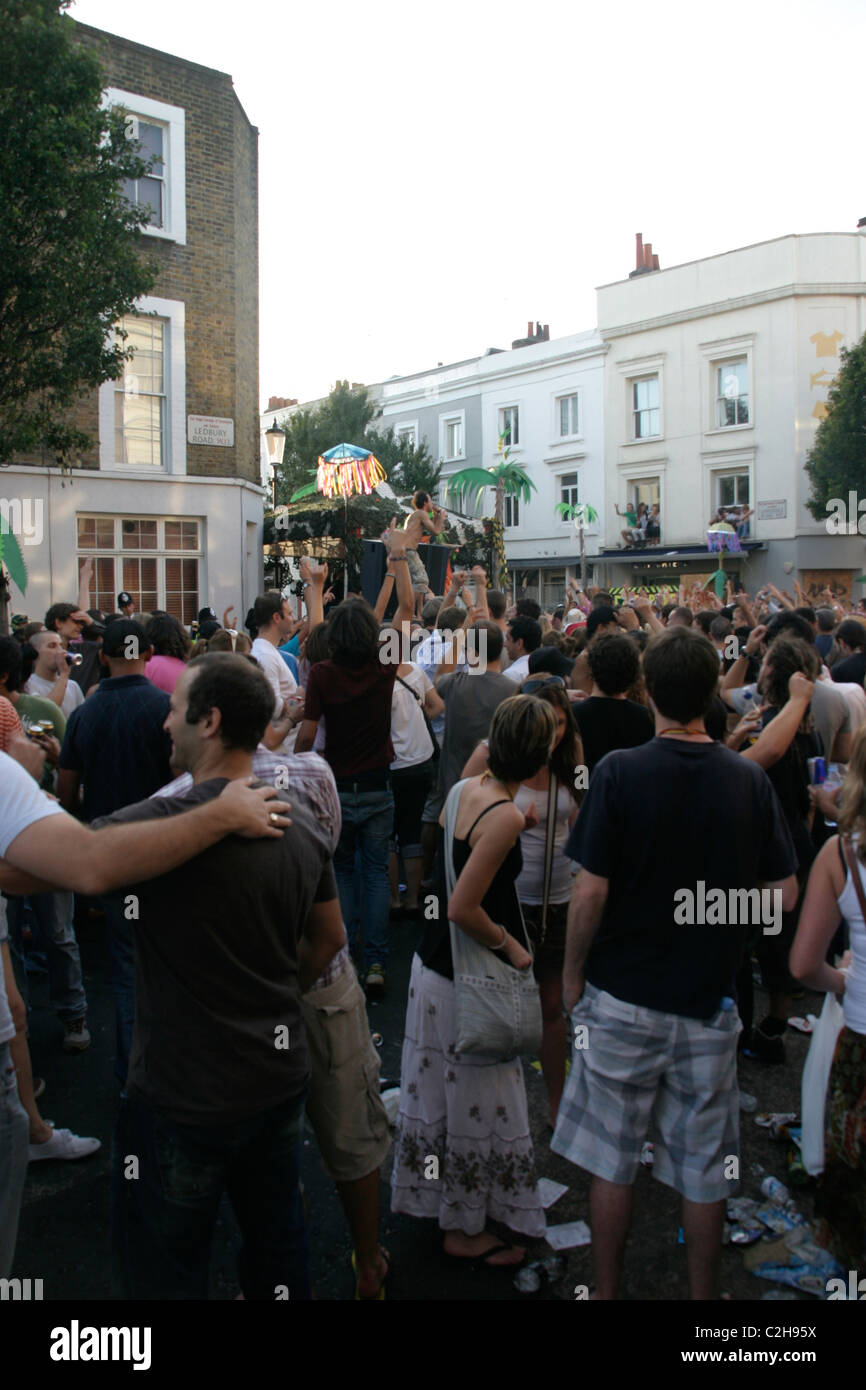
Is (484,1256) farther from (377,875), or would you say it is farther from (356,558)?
(356,558)

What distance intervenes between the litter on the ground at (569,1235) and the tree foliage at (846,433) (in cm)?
2311

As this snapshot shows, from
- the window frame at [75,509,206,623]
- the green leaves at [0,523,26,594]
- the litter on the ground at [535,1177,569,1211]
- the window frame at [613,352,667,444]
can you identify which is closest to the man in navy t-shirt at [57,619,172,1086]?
the litter on the ground at [535,1177,569,1211]

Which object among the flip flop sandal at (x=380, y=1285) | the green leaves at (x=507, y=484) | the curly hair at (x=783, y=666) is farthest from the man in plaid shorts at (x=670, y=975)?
the green leaves at (x=507, y=484)

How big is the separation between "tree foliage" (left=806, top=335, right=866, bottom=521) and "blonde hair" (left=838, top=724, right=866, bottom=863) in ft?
75.9

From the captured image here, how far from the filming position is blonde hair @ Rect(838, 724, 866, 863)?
7.52ft

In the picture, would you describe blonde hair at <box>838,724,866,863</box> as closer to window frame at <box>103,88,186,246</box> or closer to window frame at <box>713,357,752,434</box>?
window frame at <box>103,88,186,246</box>

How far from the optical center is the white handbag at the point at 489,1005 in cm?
287

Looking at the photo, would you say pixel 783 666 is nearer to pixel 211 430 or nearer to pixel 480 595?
pixel 480 595

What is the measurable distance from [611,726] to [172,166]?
15.4 meters

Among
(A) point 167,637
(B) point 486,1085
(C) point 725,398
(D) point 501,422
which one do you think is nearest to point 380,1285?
(B) point 486,1085

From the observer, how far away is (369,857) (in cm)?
491

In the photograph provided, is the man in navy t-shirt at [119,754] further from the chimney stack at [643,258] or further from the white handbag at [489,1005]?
the chimney stack at [643,258]

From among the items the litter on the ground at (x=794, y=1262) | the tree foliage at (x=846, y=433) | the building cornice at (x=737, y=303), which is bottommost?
the litter on the ground at (x=794, y=1262)

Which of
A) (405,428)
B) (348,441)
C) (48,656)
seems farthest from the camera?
(405,428)
